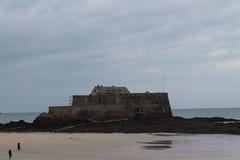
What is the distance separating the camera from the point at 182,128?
4797 centimetres

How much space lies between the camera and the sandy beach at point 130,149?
91.6 feet

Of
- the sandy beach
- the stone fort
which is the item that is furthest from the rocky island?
the sandy beach

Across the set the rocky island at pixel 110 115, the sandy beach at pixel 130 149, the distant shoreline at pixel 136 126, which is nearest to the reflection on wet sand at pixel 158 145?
the sandy beach at pixel 130 149

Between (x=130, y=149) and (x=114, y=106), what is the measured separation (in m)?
23.5

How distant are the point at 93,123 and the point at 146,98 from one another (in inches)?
284

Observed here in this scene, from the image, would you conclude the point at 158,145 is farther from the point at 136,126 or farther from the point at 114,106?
the point at 114,106

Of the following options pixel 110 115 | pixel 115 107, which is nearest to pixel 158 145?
pixel 110 115

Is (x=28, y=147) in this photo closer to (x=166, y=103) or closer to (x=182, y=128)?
(x=182, y=128)

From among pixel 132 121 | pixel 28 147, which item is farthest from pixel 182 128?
pixel 28 147

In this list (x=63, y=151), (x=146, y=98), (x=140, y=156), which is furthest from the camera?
(x=146, y=98)

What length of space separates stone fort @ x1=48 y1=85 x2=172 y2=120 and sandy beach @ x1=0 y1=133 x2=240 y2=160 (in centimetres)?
1440

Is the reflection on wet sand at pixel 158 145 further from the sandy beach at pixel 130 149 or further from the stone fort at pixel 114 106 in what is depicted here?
the stone fort at pixel 114 106

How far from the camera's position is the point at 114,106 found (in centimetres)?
5541

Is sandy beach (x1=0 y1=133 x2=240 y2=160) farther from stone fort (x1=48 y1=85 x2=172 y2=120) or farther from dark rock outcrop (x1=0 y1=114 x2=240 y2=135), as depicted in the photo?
stone fort (x1=48 y1=85 x2=172 y2=120)
